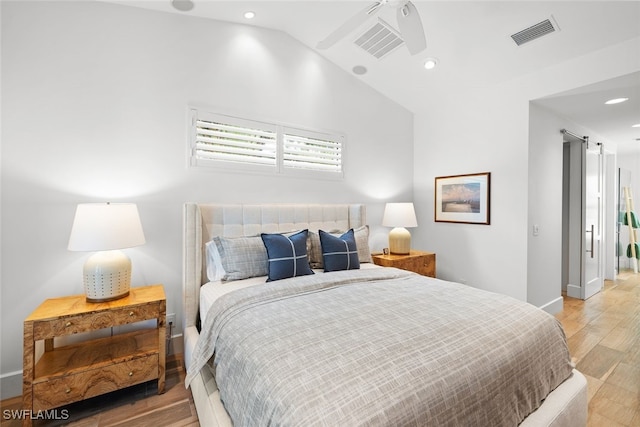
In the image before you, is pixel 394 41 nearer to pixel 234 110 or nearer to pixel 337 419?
pixel 234 110

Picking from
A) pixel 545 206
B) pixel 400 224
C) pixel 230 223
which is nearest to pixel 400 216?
pixel 400 224

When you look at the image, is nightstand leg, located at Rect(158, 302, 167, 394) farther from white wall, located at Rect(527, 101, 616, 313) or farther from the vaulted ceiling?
white wall, located at Rect(527, 101, 616, 313)

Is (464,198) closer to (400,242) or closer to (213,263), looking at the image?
(400,242)

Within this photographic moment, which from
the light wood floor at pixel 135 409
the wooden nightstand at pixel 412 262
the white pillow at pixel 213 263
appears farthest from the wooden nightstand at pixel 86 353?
the wooden nightstand at pixel 412 262

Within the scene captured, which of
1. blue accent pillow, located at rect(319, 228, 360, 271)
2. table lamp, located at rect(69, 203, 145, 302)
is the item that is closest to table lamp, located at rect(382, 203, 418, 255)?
blue accent pillow, located at rect(319, 228, 360, 271)

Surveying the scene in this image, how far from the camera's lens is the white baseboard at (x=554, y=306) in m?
3.34

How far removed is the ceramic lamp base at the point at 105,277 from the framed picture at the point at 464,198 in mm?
3601

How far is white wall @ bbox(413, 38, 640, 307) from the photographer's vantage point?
294cm

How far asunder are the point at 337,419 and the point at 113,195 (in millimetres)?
2363

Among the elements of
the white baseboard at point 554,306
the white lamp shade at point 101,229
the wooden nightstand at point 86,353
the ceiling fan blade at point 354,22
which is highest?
the ceiling fan blade at point 354,22

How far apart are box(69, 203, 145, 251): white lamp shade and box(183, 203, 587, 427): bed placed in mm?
732

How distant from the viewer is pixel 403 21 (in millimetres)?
1906

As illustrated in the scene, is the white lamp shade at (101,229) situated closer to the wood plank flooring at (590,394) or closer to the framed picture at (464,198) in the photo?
the wood plank flooring at (590,394)

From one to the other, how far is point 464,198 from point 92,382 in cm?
394
